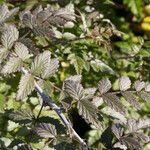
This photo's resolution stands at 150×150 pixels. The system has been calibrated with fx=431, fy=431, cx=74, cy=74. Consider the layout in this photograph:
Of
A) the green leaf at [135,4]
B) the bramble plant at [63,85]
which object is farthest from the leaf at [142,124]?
the green leaf at [135,4]

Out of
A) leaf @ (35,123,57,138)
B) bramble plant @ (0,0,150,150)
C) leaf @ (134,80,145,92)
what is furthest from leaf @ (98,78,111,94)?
leaf @ (35,123,57,138)

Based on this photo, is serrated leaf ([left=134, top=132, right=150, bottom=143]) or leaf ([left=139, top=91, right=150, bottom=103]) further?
leaf ([left=139, top=91, right=150, bottom=103])

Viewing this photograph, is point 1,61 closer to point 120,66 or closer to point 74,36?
point 74,36

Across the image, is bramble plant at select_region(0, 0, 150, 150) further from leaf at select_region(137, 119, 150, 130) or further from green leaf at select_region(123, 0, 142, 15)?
green leaf at select_region(123, 0, 142, 15)

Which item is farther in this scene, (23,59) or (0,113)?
(0,113)

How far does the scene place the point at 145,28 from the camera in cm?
384

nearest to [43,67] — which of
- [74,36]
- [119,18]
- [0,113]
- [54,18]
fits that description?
[54,18]

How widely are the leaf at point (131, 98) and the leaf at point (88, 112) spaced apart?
195mm

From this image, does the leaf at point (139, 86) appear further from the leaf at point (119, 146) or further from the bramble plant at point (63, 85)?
the leaf at point (119, 146)

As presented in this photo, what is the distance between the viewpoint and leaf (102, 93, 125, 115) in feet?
5.09

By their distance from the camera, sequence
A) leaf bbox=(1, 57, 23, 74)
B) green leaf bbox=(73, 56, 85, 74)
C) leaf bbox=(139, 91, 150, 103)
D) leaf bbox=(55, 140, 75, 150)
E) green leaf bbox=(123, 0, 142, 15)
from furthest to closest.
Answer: green leaf bbox=(123, 0, 142, 15) < green leaf bbox=(73, 56, 85, 74) < leaf bbox=(139, 91, 150, 103) < leaf bbox=(1, 57, 23, 74) < leaf bbox=(55, 140, 75, 150)

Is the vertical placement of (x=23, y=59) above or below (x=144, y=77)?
above

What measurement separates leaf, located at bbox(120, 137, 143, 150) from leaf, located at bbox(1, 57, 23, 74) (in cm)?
47

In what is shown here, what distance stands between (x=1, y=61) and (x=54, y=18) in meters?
0.38
